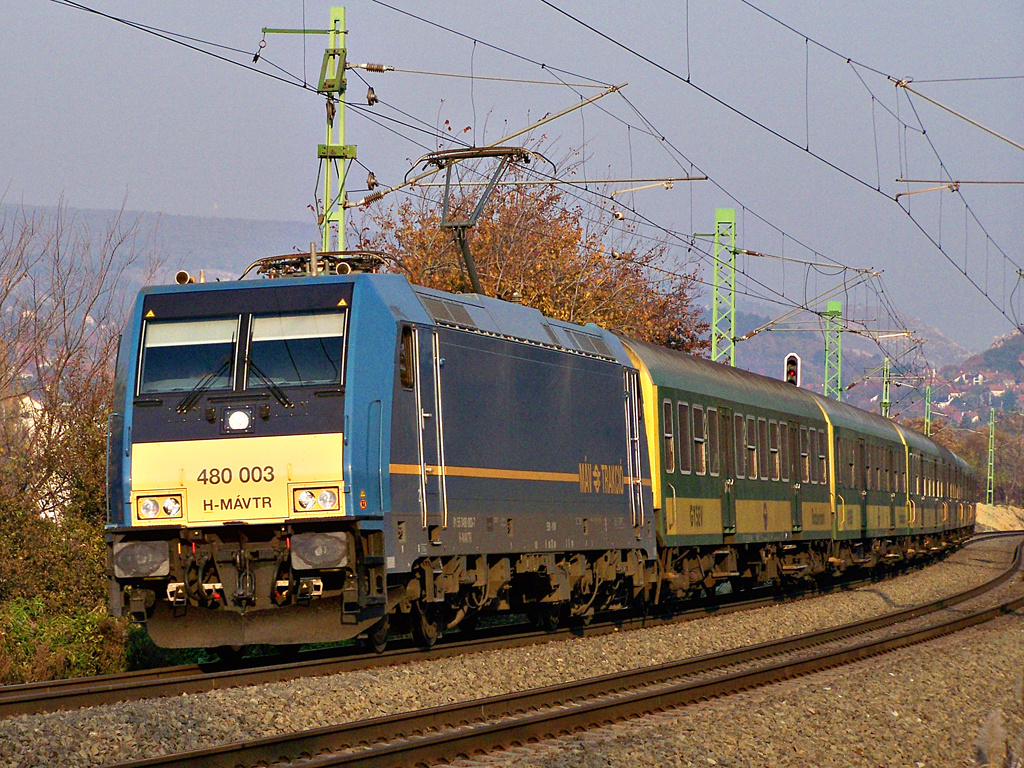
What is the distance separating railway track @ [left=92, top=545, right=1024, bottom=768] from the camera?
866 cm

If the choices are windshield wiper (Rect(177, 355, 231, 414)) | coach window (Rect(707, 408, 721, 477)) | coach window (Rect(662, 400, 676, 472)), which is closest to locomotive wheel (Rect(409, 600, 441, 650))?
windshield wiper (Rect(177, 355, 231, 414))

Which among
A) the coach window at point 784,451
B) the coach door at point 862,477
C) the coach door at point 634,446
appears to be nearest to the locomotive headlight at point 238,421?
the coach door at point 634,446

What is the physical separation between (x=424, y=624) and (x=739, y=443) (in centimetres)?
1016

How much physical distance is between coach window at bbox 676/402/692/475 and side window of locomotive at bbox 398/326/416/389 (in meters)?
8.09

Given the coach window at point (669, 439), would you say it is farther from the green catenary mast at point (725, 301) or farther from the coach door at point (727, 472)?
the green catenary mast at point (725, 301)

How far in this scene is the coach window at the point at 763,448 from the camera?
79.6 ft

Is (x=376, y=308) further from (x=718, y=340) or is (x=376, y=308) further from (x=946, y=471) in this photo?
(x=946, y=471)

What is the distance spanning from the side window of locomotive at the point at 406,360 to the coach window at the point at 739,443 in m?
10.8

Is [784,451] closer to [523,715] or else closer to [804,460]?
[804,460]

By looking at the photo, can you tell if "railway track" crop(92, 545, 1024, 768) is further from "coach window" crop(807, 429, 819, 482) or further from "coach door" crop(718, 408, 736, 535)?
"coach window" crop(807, 429, 819, 482)

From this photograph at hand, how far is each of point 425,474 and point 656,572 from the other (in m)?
7.30

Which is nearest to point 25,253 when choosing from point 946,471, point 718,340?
point 718,340

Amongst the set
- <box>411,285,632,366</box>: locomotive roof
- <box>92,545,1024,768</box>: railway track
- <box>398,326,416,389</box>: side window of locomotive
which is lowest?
<box>92,545,1024,768</box>: railway track

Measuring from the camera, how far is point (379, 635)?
13.7 metres
